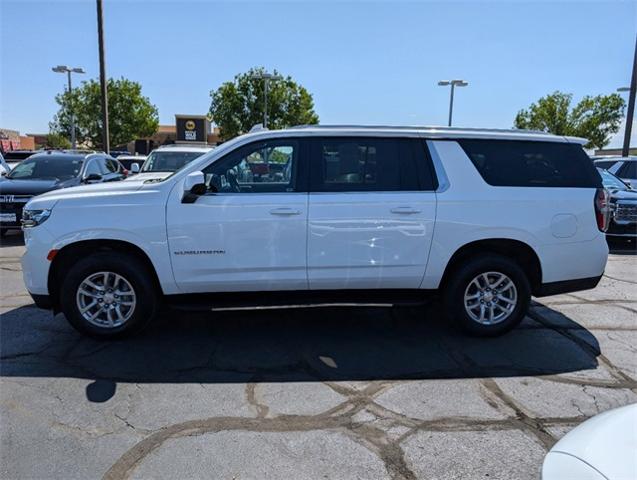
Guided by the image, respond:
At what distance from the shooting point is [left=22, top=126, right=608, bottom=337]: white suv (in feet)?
14.1

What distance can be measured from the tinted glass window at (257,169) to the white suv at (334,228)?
0.01 metres

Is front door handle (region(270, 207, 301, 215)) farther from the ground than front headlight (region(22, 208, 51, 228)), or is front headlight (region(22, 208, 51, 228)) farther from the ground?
front door handle (region(270, 207, 301, 215))

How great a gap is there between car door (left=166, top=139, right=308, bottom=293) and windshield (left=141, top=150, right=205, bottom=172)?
6.89 metres

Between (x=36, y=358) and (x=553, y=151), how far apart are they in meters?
5.14

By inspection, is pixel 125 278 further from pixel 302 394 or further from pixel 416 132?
pixel 416 132

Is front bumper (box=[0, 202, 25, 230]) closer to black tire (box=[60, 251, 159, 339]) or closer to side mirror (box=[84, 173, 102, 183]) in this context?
side mirror (box=[84, 173, 102, 183])

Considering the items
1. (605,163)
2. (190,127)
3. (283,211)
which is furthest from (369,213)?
(190,127)

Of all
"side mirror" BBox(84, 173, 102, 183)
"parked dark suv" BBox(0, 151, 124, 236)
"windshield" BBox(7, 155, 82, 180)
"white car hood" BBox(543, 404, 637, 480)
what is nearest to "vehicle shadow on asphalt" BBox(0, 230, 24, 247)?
"parked dark suv" BBox(0, 151, 124, 236)

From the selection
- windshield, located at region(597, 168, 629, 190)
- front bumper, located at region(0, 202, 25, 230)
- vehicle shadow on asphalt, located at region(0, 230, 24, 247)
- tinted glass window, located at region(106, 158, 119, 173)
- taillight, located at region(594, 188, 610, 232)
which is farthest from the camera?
tinted glass window, located at region(106, 158, 119, 173)

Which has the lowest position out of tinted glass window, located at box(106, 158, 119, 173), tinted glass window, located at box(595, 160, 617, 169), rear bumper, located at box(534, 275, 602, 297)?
rear bumper, located at box(534, 275, 602, 297)

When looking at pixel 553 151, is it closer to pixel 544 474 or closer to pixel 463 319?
pixel 463 319

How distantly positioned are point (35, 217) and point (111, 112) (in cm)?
3999

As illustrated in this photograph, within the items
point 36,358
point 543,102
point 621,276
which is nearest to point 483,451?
point 36,358

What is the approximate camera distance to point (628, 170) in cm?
1270
